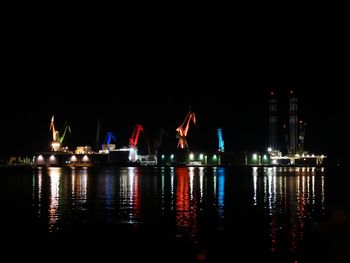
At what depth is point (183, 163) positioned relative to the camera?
144500 millimetres

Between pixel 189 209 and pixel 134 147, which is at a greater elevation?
pixel 134 147

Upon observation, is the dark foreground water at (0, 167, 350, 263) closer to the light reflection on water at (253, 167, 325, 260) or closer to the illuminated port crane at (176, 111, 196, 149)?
the light reflection on water at (253, 167, 325, 260)

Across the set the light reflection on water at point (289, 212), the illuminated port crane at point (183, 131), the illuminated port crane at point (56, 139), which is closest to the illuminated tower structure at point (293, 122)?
the illuminated port crane at point (183, 131)

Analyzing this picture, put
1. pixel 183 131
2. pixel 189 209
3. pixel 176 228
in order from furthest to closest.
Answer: pixel 183 131, pixel 189 209, pixel 176 228

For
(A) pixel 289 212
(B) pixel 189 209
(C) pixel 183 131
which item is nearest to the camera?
(A) pixel 289 212

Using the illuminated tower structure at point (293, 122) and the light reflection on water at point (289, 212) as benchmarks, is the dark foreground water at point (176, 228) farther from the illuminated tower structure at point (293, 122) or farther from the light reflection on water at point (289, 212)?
the illuminated tower structure at point (293, 122)

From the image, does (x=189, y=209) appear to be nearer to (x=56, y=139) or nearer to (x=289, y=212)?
(x=289, y=212)

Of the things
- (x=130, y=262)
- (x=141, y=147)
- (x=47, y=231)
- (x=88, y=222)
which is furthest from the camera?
(x=141, y=147)

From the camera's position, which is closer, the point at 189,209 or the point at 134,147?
the point at 189,209

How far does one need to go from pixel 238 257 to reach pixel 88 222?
8953mm

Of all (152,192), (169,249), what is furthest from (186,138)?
(169,249)

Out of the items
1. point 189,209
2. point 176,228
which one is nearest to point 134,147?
point 189,209

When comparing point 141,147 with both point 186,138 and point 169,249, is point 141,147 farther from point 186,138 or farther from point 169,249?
point 169,249

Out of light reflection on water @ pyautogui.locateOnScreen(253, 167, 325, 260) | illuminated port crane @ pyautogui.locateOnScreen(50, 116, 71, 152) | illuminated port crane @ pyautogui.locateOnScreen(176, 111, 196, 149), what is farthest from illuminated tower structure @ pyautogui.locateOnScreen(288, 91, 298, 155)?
light reflection on water @ pyautogui.locateOnScreen(253, 167, 325, 260)
